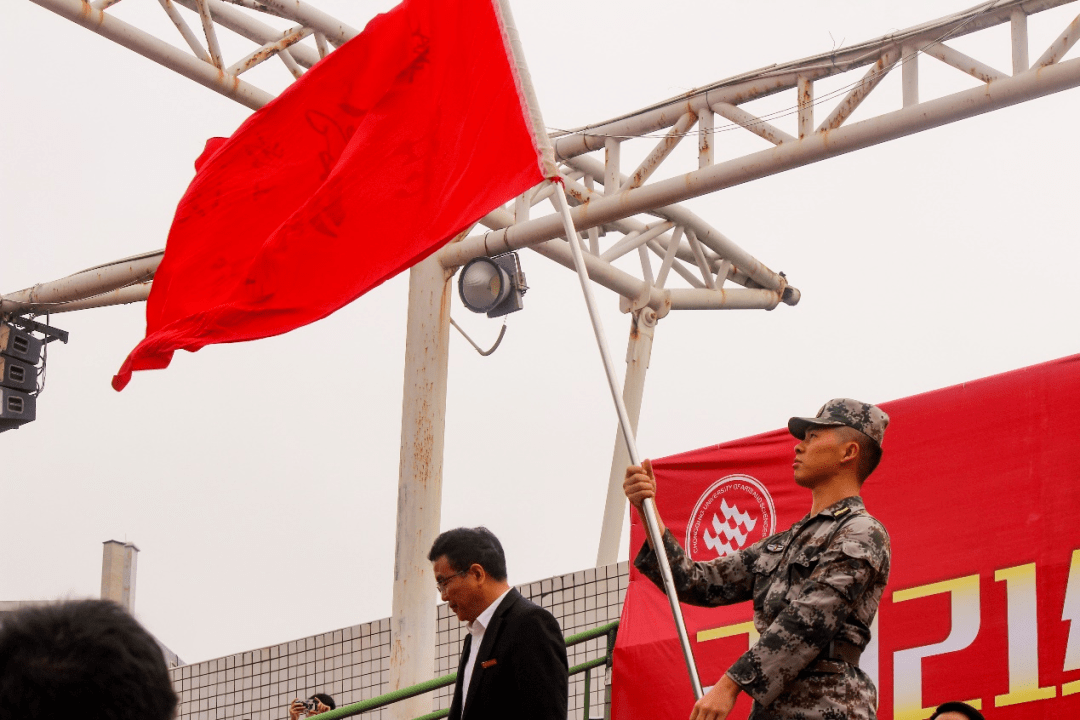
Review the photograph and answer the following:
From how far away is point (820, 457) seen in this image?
14.5 ft

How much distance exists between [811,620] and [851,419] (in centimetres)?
66

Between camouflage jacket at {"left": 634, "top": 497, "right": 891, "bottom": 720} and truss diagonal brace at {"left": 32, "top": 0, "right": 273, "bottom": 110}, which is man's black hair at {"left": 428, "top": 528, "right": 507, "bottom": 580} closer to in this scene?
camouflage jacket at {"left": 634, "top": 497, "right": 891, "bottom": 720}

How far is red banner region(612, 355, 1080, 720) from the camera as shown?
594cm

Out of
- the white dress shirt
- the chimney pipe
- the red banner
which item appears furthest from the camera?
the chimney pipe

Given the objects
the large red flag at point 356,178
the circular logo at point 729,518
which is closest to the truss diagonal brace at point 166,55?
the large red flag at point 356,178

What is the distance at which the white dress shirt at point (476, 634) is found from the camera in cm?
522

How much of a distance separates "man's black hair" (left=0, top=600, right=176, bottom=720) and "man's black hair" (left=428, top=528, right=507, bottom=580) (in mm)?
3205

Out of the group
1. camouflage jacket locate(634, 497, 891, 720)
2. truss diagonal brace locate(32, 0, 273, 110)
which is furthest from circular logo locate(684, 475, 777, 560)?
truss diagonal brace locate(32, 0, 273, 110)

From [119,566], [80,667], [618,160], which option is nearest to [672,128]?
[618,160]

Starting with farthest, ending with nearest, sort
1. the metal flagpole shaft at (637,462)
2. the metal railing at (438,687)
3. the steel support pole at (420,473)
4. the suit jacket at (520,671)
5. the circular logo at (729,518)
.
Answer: the steel support pole at (420,473) < the metal railing at (438,687) < the circular logo at (729,518) < the suit jacket at (520,671) < the metal flagpole shaft at (637,462)

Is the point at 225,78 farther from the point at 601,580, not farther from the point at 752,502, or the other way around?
the point at 752,502

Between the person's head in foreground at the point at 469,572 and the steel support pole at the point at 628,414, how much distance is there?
7.01m

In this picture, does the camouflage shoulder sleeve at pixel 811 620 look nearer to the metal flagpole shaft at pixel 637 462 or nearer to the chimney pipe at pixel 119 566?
the metal flagpole shaft at pixel 637 462

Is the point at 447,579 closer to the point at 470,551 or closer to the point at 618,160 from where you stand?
A: the point at 470,551
